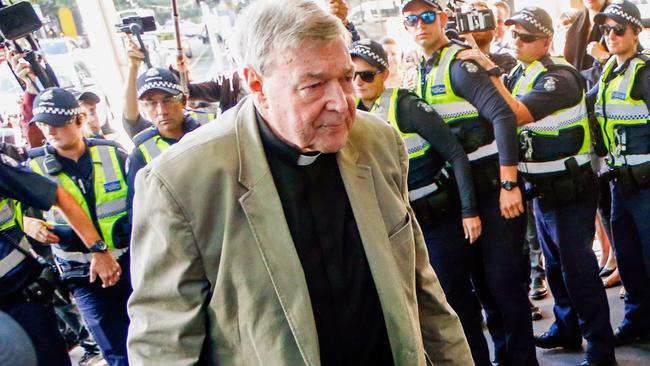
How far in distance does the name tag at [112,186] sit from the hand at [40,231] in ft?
1.08

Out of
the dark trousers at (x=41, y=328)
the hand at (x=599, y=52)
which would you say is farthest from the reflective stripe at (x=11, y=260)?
the hand at (x=599, y=52)

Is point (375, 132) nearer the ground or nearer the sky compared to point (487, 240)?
nearer the sky

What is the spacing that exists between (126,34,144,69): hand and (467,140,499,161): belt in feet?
6.20

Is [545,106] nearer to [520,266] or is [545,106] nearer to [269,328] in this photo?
[520,266]

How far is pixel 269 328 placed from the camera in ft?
3.98

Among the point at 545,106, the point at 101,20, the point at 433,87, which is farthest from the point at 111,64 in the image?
the point at 545,106

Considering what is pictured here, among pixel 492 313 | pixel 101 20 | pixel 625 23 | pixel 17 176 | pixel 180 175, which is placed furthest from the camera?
pixel 101 20

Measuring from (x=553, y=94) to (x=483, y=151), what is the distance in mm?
372

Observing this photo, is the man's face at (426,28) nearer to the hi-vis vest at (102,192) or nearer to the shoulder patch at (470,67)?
the shoulder patch at (470,67)

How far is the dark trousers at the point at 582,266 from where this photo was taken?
272cm

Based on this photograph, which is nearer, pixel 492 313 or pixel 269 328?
pixel 269 328

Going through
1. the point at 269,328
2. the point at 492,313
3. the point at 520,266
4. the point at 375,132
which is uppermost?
the point at 375,132

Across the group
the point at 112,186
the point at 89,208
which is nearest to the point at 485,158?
the point at 112,186

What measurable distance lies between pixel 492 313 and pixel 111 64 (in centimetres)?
414
